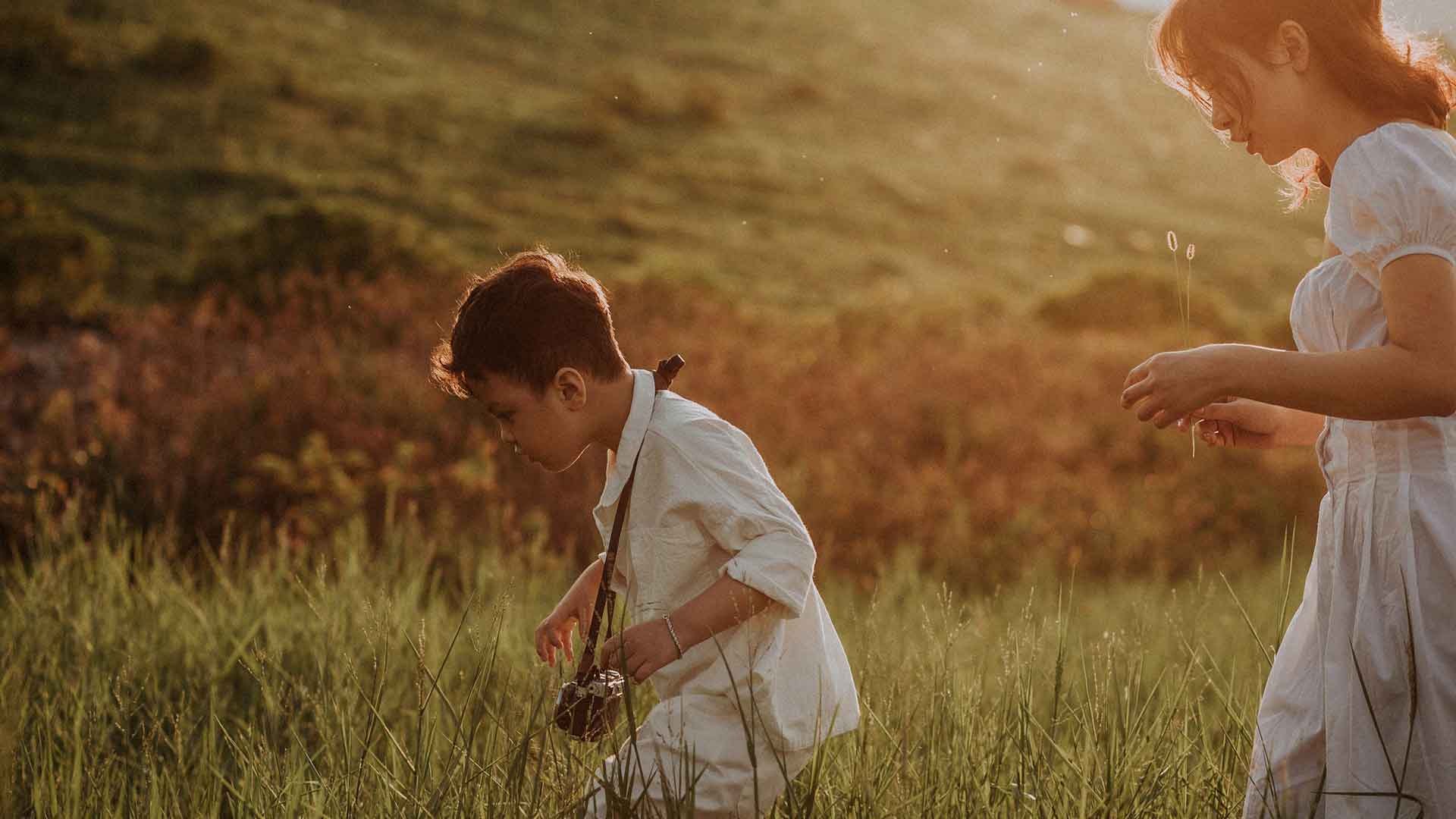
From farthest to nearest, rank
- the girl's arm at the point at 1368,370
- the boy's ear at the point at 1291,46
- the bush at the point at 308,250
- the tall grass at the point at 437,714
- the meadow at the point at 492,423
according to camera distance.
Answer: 1. the bush at the point at 308,250
2. the meadow at the point at 492,423
3. the tall grass at the point at 437,714
4. the boy's ear at the point at 1291,46
5. the girl's arm at the point at 1368,370

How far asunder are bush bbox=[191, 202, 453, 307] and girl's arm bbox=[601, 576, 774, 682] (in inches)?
332

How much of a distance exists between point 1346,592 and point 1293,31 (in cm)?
86

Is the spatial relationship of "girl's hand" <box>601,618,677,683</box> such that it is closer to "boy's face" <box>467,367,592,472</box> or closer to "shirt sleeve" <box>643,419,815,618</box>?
"shirt sleeve" <box>643,419,815,618</box>

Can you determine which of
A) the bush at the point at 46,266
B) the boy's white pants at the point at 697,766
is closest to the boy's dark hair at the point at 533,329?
the boy's white pants at the point at 697,766

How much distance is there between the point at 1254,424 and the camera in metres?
2.13

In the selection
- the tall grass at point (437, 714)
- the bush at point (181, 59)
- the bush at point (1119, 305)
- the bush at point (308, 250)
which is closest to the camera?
the tall grass at point (437, 714)

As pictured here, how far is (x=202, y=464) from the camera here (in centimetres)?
616

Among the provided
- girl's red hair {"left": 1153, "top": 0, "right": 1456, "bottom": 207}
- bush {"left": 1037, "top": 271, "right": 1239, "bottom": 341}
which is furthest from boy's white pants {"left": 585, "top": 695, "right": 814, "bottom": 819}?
bush {"left": 1037, "top": 271, "right": 1239, "bottom": 341}

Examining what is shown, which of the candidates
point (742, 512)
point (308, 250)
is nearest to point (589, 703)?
point (742, 512)

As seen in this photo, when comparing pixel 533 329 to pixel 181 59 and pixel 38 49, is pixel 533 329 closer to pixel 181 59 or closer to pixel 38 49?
pixel 38 49

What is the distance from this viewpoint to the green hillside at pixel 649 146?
15.5 meters

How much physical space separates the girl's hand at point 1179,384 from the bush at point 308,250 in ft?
28.8

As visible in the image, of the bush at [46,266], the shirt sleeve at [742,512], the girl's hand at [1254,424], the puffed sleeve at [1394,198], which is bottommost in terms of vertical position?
the bush at [46,266]

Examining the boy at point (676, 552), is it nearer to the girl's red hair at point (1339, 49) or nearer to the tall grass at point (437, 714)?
the tall grass at point (437, 714)
